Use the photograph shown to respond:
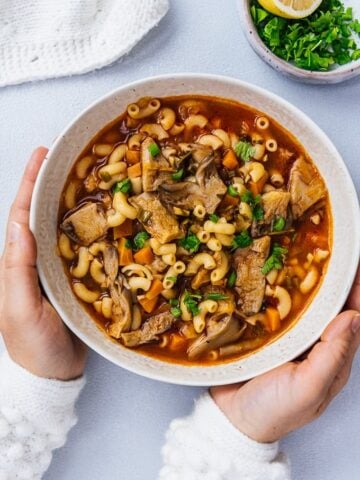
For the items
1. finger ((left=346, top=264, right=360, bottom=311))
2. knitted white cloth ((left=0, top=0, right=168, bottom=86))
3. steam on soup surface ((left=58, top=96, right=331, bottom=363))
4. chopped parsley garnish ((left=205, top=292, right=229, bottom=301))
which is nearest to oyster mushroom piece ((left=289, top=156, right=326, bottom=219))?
steam on soup surface ((left=58, top=96, right=331, bottom=363))

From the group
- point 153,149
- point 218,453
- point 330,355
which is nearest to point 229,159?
point 153,149

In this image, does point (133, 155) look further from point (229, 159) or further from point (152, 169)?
point (229, 159)

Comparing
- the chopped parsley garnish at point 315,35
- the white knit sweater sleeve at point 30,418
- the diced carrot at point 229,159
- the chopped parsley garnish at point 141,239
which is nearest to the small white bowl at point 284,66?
the chopped parsley garnish at point 315,35

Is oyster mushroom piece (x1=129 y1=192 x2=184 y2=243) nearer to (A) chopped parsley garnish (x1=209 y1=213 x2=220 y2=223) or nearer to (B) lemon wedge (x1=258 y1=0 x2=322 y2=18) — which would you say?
(A) chopped parsley garnish (x1=209 y1=213 x2=220 y2=223)

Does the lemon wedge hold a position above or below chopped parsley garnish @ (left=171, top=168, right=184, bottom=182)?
above

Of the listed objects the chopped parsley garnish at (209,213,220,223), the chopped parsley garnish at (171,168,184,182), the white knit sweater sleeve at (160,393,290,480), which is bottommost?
the white knit sweater sleeve at (160,393,290,480)

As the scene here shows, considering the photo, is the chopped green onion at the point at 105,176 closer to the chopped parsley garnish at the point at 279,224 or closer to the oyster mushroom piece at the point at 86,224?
the oyster mushroom piece at the point at 86,224
